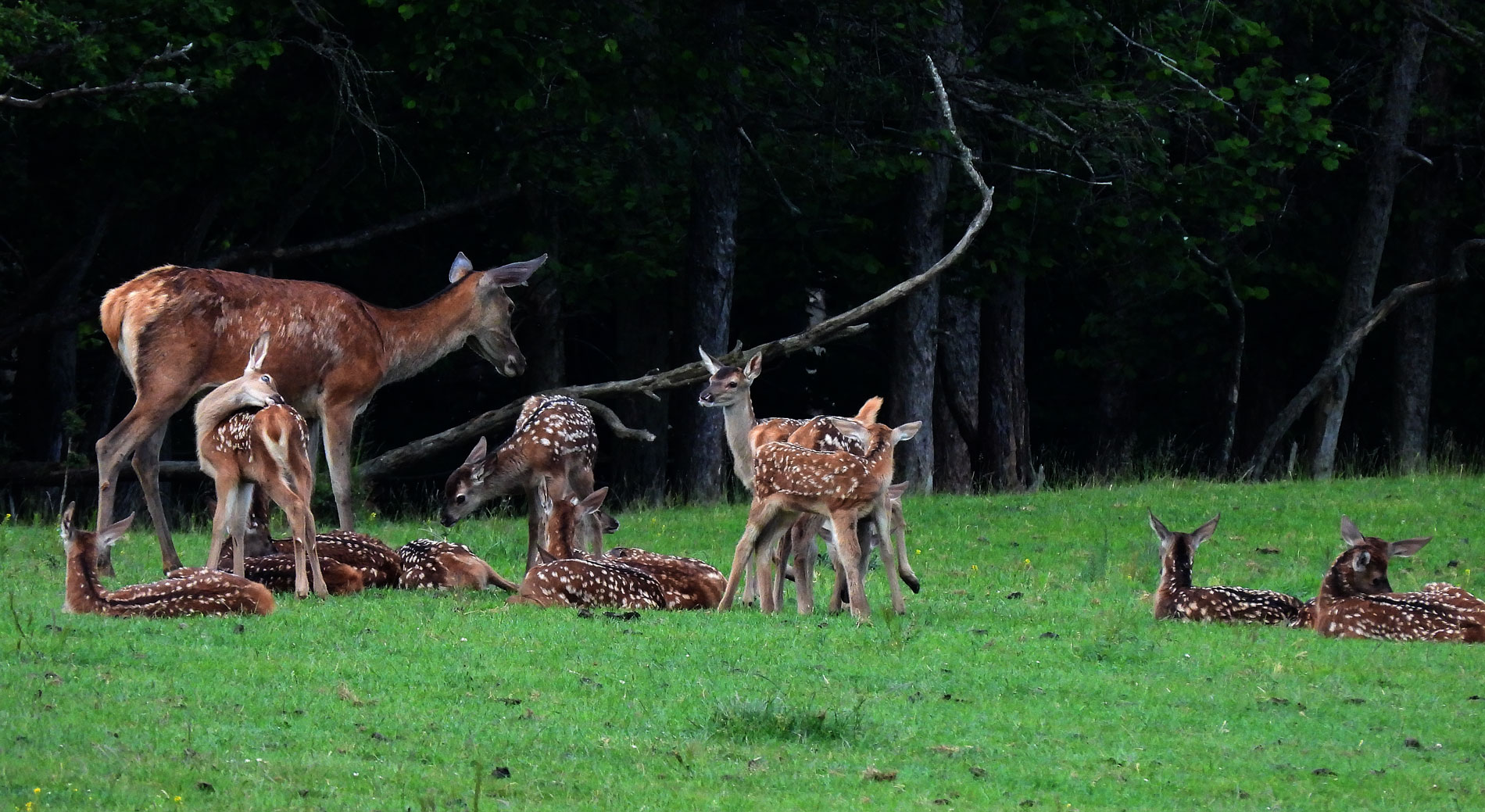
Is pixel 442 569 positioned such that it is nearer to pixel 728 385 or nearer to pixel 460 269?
pixel 728 385

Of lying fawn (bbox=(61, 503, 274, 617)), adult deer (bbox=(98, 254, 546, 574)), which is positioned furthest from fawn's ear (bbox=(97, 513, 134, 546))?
adult deer (bbox=(98, 254, 546, 574))

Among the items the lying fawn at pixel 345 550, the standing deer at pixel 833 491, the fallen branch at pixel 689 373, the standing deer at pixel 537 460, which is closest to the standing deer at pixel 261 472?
the lying fawn at pixel 345 550

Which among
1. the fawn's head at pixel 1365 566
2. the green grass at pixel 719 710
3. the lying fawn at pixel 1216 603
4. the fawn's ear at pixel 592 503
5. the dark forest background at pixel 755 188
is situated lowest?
the green grass at pixel 719 710

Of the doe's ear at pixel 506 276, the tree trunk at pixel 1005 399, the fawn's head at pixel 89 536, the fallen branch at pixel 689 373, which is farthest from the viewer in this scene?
the tree trunk at pixel 1005 399

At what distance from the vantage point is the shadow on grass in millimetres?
7656

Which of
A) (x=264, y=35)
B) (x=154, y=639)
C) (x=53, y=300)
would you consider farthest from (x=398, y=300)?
(x=154, y=639)

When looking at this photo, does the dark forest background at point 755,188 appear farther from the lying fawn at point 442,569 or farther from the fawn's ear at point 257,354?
the lying fawn at point 442,569

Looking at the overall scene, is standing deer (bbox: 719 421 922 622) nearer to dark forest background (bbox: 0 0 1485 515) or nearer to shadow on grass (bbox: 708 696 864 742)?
shadow on grass (bbox: 708 696 864 742)

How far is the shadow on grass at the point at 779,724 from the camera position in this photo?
301 inches

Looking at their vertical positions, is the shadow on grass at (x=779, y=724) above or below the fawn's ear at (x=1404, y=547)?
below

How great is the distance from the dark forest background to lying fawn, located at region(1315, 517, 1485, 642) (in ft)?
30.9

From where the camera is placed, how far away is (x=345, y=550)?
11859mm

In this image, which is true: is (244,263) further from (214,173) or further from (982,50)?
(982,50)

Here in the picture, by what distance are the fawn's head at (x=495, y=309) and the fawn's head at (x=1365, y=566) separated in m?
6.86
